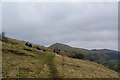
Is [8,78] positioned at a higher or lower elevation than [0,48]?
lower

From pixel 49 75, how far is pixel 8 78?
11.8 feet

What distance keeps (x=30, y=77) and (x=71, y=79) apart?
3735mm

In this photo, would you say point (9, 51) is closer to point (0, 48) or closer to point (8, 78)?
point (0, 48)

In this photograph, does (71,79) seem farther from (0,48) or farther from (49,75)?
(0,48)

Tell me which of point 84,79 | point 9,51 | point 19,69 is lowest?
point 84,79

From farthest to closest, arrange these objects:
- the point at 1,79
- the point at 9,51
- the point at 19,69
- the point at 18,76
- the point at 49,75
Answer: the point at 9,51 → the point at 19,69 → the point at 49,75 → the point at 18,76 → the point at 1,79

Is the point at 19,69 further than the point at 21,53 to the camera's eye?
No

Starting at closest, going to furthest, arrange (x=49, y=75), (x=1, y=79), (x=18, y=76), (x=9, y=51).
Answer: (x=1, y=79) < (x=18, y=76) < (x=49, y=75) < (x=9, y=51)

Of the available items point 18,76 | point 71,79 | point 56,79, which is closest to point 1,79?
point 18,76

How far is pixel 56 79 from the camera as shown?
12.8 m

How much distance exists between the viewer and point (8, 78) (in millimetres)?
11727

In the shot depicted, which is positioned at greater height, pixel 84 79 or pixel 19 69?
pixel 19 69

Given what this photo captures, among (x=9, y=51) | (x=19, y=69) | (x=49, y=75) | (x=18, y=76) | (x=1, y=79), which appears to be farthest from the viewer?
(x=9, y=51)

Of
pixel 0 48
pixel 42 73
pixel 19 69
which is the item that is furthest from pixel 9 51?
pixel 42 73
